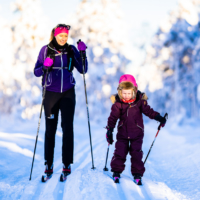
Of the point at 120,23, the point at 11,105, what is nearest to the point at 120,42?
the point at 120,23

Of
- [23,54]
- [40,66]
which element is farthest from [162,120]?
[23,54]

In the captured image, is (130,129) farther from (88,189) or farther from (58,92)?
(58,92)

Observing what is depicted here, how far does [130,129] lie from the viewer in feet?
13.0

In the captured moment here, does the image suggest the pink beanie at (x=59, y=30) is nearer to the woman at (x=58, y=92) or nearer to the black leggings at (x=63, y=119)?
the woman at (x=58, y=92)

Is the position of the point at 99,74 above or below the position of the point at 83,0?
below

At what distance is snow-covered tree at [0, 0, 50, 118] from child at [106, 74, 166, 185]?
21.0 metres

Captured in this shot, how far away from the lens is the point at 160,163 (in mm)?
6004

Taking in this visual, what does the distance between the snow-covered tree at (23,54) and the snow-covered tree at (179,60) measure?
12.0m

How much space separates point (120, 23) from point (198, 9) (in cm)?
815

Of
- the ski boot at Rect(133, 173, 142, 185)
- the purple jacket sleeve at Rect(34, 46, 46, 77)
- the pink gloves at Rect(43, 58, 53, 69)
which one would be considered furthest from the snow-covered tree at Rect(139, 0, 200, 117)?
the pink gloves at Rect(43, 58, 53, 69)

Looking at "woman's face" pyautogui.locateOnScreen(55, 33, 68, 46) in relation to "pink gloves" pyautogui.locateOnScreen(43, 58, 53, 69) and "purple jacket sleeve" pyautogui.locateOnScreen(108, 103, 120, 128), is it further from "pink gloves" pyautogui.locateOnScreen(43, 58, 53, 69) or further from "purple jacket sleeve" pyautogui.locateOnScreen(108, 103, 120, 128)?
"purple jacket sleeve" pyautogui.locateOnScreen(108, 103, 120, 128)

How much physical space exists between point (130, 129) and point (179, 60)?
21475 mm

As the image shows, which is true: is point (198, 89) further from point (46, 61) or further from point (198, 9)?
point (46, 61)

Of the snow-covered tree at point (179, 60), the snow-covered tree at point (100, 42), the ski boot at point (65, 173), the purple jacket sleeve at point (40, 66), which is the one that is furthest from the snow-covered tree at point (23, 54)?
the ski boot at point (65, 173)
